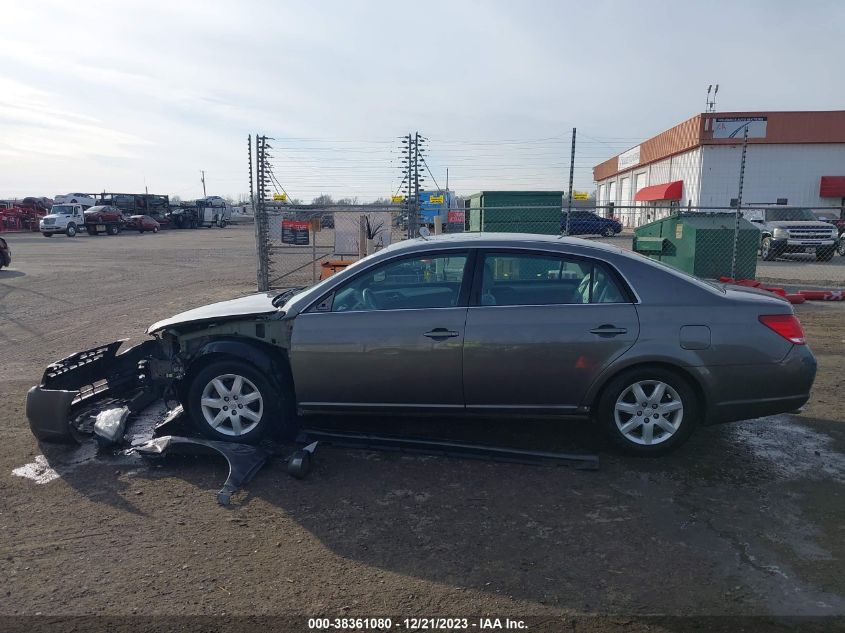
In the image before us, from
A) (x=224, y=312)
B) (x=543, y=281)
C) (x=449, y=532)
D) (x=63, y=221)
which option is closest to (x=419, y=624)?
(x=449, y=532)

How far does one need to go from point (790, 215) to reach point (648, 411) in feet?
79.5

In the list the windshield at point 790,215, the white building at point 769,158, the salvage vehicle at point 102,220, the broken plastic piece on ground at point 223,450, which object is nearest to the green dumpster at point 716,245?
the windshield at point 790,215

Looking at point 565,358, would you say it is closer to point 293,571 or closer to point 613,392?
point 613,392

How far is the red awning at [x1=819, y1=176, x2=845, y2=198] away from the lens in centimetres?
3675

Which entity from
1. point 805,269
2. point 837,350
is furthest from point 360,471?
point 805,269

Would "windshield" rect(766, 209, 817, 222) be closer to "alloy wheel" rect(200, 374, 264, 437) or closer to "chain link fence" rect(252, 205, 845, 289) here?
"chain link fence" rect(252, 205, 845, 289)

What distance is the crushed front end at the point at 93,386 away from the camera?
4773 mm

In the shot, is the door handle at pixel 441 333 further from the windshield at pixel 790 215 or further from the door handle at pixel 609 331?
the windshield at pixel 790 215

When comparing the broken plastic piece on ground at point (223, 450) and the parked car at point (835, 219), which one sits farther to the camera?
the parked car at point (835, 219)

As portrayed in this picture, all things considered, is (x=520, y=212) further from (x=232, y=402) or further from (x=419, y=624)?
(x=419, y=624)

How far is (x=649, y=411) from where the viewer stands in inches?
180

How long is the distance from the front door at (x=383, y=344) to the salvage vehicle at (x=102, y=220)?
4168cm

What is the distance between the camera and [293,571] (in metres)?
3.30

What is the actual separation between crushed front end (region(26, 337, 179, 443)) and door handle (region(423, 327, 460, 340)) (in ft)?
6.96
